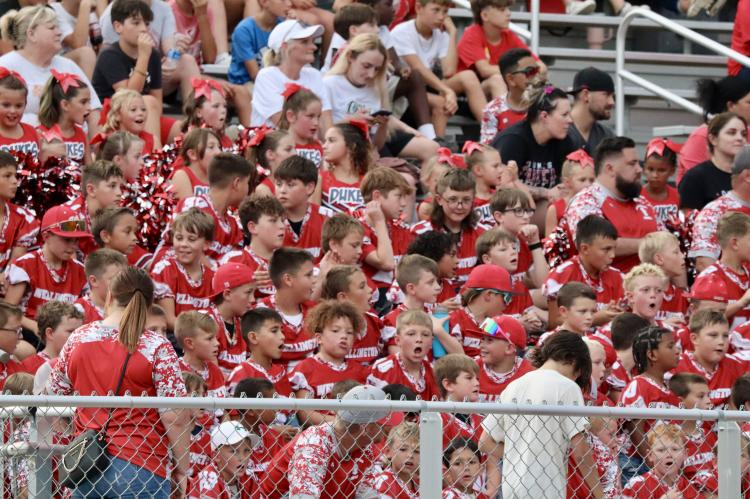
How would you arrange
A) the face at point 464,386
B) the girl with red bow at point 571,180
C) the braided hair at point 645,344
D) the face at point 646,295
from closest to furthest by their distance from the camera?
the face at point 464,386 → the braided hair at point 645,344 → the face at point 646,295 → the girl with red bow at point 571,180

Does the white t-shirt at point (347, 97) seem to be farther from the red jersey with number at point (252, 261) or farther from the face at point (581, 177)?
the red jersey with number at point (252, 261)

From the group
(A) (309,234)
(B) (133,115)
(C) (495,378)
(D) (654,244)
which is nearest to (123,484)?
(C) (495,378)

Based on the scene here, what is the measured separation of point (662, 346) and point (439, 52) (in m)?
4.73

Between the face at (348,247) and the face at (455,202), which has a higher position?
the face at (348,247)

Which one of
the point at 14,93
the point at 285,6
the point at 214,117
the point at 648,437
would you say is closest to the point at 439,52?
the point at 285,6

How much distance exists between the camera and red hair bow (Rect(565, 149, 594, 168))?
1082cm

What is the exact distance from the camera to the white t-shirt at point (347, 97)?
11.6 m

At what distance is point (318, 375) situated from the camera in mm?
8336

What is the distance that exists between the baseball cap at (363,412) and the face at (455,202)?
3.10m

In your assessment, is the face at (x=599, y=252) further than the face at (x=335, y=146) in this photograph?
No

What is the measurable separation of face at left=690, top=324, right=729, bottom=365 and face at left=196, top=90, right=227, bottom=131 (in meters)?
3.47

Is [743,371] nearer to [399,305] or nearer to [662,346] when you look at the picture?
[662,346]

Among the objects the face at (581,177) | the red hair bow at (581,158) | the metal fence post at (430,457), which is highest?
the metal fence post at (430,457)

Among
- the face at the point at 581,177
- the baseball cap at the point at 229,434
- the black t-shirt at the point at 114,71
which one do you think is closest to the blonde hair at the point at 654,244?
the face at the point at 581,177
